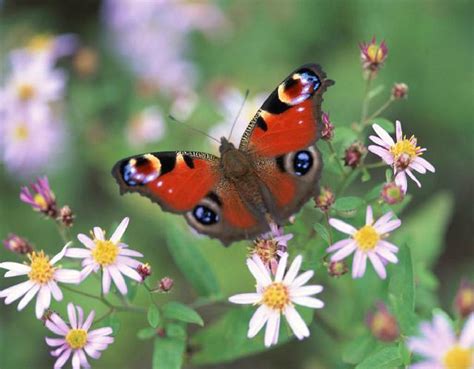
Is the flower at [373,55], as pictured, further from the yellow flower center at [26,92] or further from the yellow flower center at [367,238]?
the yellow flower center at [26,92]

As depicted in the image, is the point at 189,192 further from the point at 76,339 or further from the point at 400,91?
the point at 400,91

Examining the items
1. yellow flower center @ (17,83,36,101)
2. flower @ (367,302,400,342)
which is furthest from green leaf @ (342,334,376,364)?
yellow flower center @ (17,83,36,101)

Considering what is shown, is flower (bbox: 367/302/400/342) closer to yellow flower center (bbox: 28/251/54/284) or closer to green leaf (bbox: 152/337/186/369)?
green leaf (bbox: 152/337/186/369)

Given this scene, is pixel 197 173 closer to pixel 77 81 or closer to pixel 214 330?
pixel 214 330

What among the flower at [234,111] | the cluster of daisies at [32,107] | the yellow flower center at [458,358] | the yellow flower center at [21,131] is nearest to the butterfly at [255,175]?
the yellow flower center at [458,358]

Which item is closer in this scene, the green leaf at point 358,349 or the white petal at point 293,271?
the white petal at point 293,271
